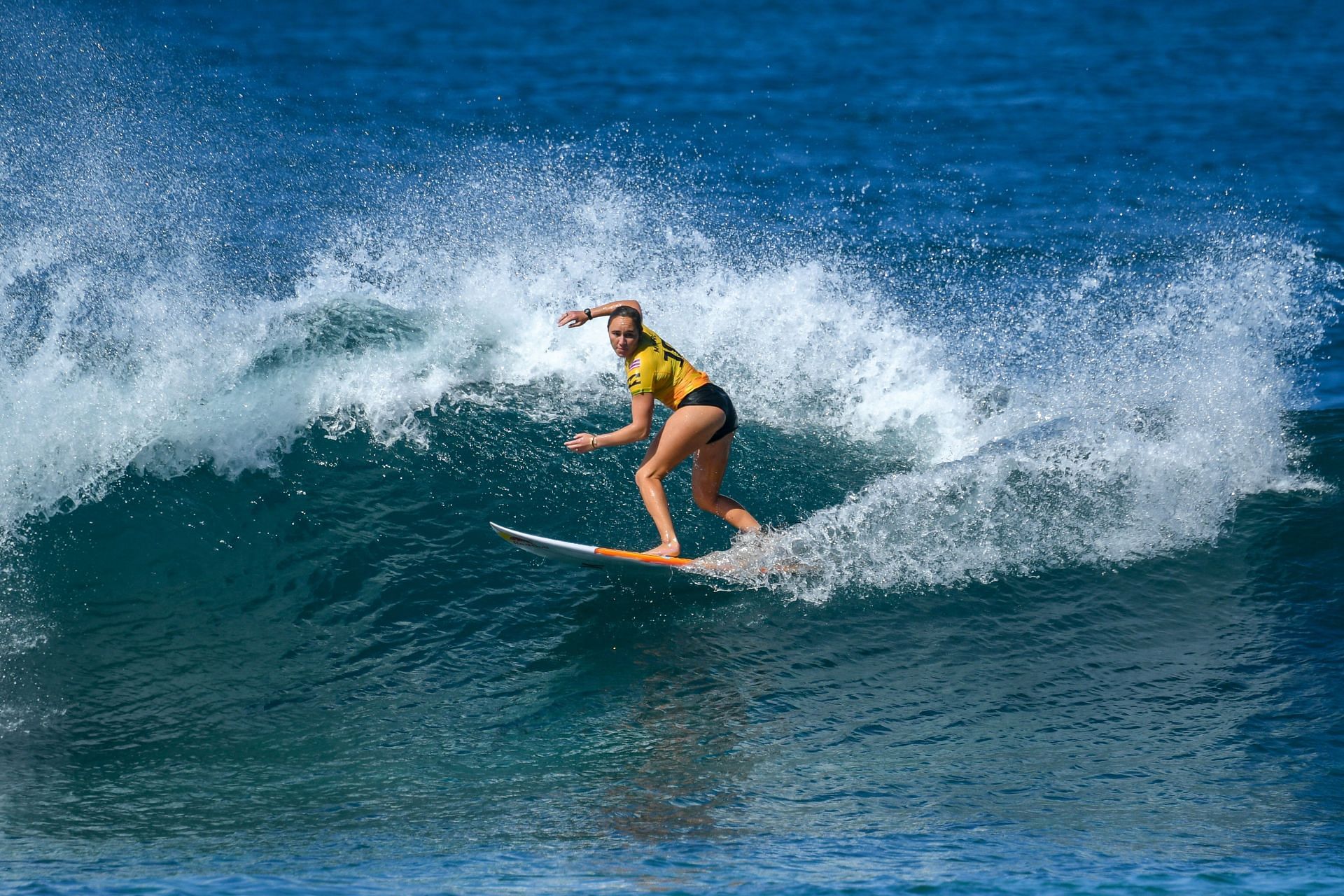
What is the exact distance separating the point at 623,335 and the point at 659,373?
1.16 feet

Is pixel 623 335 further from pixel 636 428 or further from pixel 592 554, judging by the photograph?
pixel 592 554

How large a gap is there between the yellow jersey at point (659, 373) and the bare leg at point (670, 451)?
114 mm

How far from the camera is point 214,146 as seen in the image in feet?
57.3

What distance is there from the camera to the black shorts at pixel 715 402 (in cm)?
753

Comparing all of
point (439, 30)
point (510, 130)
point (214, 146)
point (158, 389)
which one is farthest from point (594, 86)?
point (158, 389)

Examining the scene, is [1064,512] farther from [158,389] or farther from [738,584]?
[158,389]

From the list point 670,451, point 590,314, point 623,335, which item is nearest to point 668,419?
point 670,451

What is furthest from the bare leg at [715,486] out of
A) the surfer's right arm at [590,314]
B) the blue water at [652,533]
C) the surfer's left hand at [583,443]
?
the surfer's left hand at [583,443]

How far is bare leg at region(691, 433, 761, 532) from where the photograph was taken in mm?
7777

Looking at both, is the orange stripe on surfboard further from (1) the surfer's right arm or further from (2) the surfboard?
(1) the surfer's right arm

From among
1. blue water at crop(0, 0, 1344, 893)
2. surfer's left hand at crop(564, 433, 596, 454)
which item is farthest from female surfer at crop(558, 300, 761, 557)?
blue water at crop(0, 0, 1344, 893)

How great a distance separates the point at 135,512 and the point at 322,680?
86.5 inches

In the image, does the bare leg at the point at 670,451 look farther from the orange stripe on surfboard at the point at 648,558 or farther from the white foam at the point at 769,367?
the white foam at the point at 769,367

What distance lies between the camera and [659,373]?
24.3 ft
